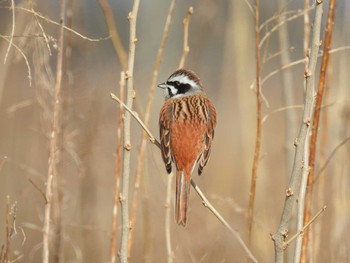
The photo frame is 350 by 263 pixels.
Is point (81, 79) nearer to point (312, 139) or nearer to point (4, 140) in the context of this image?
point (312, 139)

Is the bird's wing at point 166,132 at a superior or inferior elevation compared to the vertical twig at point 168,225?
superior

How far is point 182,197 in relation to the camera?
321cm

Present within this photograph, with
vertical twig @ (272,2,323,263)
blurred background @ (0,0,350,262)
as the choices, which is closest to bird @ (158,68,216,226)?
blurred background @ (0,0,350,262)

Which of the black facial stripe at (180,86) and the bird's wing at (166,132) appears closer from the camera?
the bird's wing at (166,132)

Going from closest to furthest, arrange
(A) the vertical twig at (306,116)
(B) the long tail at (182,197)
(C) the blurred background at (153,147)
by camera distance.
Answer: (A) the vertical twig at (306,116)
(B) the long tail at (182,197)
(C) the blurred background at (153,147)

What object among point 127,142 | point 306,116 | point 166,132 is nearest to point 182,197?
point 166,132

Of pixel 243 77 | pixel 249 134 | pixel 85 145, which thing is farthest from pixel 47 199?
pixel 249 134

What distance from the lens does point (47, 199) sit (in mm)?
2914

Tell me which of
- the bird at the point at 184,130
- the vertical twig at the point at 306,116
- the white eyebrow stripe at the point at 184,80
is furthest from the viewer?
the white eyebrow stripe at the point at 184,80

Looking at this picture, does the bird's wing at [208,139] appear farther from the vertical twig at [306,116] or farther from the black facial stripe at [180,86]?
the vertical twig at [306,116]

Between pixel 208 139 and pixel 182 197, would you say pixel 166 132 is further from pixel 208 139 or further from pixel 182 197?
pixel 182 197

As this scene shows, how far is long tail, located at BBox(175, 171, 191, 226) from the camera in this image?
315cm

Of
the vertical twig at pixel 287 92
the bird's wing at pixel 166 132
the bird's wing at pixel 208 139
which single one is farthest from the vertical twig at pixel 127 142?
the vertical twig at pixel 287 92

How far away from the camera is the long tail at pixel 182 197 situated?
3.15 meters
